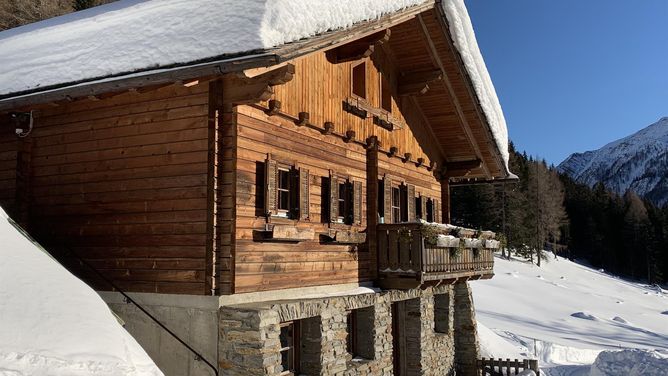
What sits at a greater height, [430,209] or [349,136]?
[349,136]

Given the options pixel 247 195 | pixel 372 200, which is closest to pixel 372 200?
pixel 372 200

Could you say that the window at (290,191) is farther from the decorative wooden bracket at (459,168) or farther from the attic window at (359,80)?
the decorative wooden bracket at (459,168)

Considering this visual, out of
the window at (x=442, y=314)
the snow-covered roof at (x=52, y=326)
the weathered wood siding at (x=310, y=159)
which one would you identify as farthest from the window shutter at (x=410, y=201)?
the snow-covered roof at (x=52, y=326)

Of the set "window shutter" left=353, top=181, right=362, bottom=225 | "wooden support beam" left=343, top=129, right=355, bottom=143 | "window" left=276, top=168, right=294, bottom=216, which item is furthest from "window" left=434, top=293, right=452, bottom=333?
"window" left=276, top=168, right=294, bottom=216

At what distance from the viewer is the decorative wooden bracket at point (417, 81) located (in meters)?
15.0

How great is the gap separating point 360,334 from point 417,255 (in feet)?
7.13

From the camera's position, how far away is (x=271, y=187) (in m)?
9.94

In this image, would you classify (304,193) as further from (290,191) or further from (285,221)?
(285,221)

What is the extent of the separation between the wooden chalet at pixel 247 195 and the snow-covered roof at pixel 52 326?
2.18m

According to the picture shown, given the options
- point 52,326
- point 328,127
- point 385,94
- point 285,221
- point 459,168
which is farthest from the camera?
point 459,168

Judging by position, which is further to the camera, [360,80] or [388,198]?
[388,198]

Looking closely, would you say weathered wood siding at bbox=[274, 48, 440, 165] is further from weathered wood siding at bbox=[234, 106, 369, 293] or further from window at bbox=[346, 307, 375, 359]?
window at bbox=[346, 307, 375, 359]

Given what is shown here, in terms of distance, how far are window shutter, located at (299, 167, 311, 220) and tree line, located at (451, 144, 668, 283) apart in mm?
44695

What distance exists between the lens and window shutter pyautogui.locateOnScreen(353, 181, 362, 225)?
12953 mm
